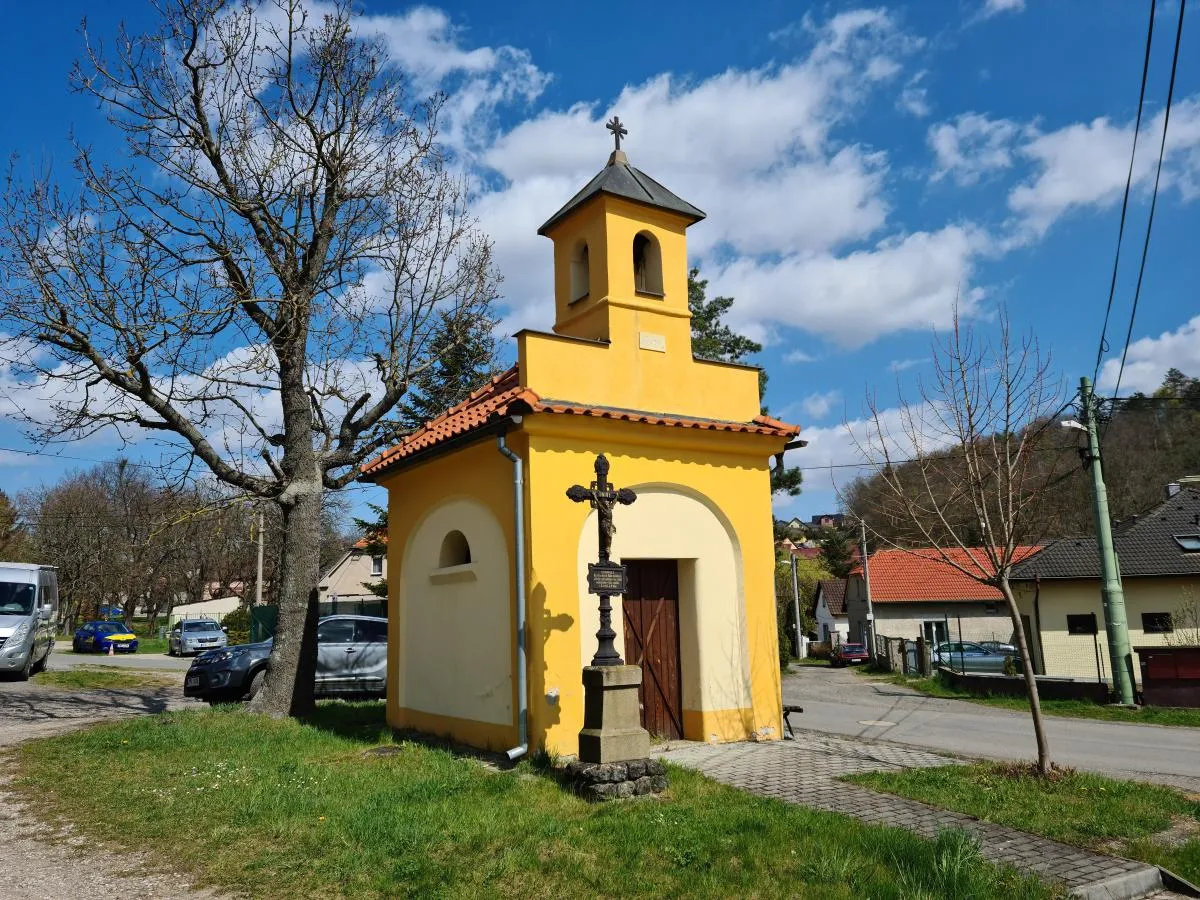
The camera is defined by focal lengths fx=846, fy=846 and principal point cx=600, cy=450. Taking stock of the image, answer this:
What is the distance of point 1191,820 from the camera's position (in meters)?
7.03

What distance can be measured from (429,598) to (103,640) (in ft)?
96.0

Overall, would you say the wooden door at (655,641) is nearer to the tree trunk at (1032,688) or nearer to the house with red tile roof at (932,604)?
the tree trunk at (1032,688)

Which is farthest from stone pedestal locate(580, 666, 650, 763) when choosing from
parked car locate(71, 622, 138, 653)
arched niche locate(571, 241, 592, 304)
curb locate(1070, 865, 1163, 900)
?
parked car locate(71, 622, 138, 653)

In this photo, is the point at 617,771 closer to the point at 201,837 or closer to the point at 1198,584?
the point at 201,837

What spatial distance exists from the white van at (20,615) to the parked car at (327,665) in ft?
16.4

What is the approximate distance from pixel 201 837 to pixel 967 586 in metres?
36.0

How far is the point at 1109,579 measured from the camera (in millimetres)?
16188

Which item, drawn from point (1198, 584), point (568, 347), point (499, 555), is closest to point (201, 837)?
point (499, 555)

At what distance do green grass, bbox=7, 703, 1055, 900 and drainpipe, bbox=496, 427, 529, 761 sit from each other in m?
0.46

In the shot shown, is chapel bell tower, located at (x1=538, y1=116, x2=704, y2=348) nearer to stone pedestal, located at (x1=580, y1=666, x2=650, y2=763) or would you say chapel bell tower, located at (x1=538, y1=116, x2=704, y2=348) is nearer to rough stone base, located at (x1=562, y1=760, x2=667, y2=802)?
stone pedestal, located at (x1=580, y1=666, x2=650, y2=763)

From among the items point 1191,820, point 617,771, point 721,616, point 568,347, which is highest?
point 568,347

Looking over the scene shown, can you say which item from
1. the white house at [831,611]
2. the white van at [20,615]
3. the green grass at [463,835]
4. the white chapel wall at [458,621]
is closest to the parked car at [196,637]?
the white van at [20,615]

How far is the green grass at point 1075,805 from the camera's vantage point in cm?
619

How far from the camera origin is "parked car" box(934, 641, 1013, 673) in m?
27.2
